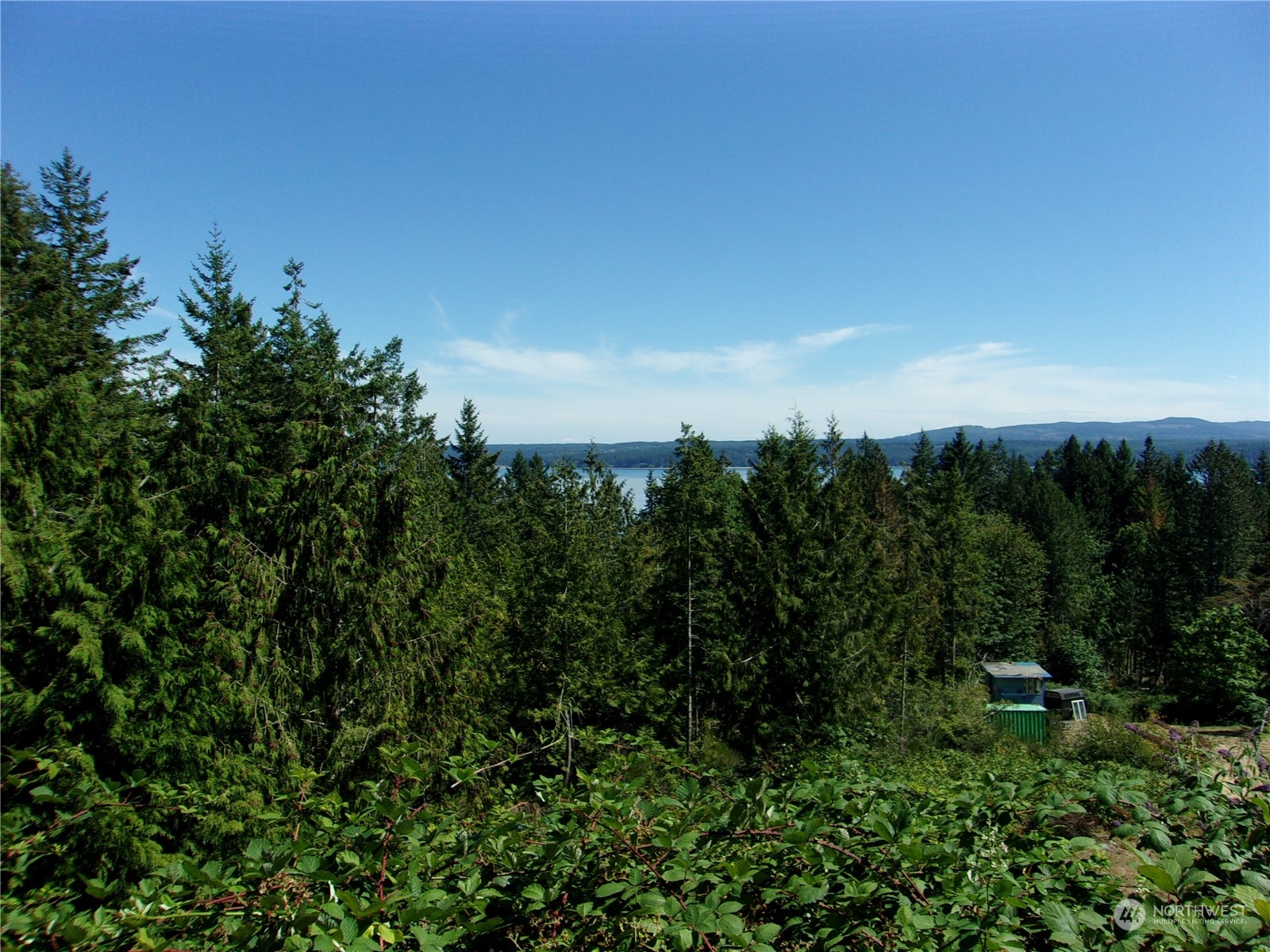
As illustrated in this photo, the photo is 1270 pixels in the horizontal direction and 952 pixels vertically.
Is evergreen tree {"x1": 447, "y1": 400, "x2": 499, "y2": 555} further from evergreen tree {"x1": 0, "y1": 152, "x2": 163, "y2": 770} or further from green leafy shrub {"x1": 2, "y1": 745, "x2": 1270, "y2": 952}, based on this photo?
green leafy shrub {"x1": 2, "y1": 745, "x2": 1270, "y2": 952}

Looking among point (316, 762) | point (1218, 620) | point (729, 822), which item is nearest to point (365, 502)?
point (316, 762)

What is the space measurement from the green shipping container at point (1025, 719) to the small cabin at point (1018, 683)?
458 centimetres

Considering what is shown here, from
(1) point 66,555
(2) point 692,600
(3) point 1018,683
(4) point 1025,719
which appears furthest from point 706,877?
(3) point 1018,683

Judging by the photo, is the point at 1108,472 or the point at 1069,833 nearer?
the point at 1069,833

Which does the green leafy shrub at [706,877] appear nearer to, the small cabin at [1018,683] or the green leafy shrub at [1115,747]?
the green leafy shrub at [1115,747]

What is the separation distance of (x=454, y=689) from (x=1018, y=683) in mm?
30841

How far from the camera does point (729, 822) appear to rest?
2057 millimetres

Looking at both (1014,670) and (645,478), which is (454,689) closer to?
(1014,670)

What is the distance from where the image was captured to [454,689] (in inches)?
482

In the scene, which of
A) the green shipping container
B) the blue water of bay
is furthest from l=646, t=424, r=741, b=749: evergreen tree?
the green shipping container

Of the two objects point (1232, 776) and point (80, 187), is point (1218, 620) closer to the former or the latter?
point (1232, 776)

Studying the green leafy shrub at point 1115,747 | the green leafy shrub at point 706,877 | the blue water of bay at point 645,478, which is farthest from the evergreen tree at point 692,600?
the green leafy shrub at point 706,877

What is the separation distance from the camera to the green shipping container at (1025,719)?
83.7 feet

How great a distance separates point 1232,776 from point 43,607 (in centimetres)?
1180
